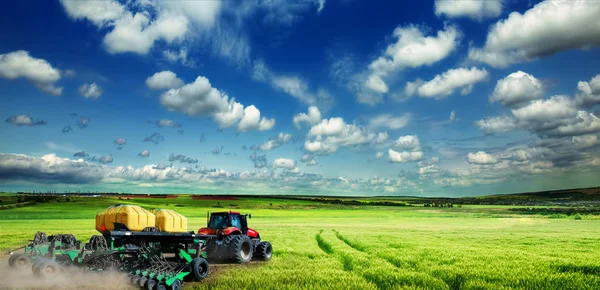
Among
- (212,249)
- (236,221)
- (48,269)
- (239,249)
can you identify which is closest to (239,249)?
(239,249)

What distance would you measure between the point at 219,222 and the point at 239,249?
10.3ft

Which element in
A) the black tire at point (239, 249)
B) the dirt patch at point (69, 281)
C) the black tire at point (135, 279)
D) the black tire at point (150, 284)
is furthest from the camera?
the black tire at point (239, 249)

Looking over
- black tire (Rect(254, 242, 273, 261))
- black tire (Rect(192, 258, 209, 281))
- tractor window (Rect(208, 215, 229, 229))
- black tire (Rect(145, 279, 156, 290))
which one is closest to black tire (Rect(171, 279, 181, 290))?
black tire (Rect(145, 279, 156, 290))

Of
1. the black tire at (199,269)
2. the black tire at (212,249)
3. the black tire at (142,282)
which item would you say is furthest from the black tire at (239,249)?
the black tire at (142,282)

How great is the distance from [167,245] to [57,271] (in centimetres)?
411

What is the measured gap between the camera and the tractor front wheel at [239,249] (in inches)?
811

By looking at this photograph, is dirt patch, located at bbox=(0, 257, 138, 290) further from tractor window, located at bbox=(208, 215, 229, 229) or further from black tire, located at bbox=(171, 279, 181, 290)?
tractor window, located at bbox=(208, 215, 229, 229)

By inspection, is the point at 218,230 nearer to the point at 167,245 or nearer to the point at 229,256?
the point at 229,256

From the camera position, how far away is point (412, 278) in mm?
16062

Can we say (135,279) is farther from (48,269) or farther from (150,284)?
(48,269)

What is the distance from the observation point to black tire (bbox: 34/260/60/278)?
16219 millimetres

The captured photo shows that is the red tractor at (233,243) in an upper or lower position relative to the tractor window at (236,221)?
lower

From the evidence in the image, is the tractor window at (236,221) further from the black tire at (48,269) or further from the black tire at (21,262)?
the black tire at (21,262)

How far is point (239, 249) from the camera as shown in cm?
2059
